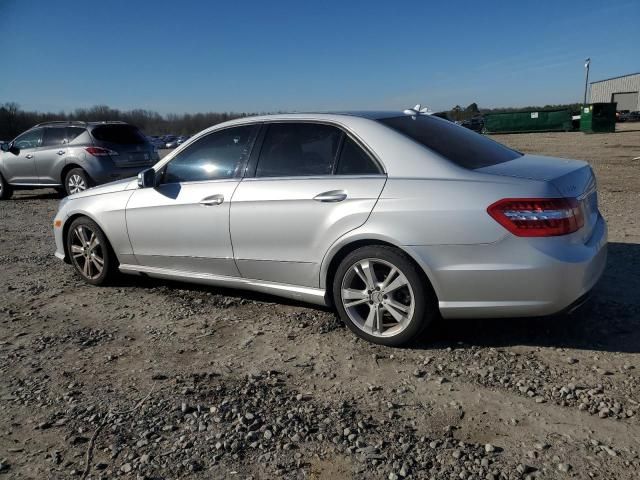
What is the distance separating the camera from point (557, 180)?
125 inches

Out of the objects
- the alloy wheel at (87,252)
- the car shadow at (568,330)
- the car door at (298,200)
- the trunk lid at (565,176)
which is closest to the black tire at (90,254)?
the alloy wheel at (87,252)

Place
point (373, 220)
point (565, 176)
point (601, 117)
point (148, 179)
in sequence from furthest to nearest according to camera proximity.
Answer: point (601, 117)
point (148, 179)
point (373, 220)
point (565, 176)

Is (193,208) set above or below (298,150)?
below

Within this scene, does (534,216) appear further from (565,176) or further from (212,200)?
(212,200)

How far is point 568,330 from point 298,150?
2306mm

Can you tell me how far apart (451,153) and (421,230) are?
655 millimetres

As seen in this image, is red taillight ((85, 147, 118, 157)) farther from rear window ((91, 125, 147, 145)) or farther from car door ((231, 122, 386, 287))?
car door ((231, 122, 386, 287))

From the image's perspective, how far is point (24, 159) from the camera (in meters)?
12.0

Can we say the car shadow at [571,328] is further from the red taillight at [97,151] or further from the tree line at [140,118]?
the tree line at [140,118]

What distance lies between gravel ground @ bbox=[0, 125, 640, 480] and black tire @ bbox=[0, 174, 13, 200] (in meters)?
9.62

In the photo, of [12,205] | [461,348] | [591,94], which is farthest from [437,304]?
[591,94]

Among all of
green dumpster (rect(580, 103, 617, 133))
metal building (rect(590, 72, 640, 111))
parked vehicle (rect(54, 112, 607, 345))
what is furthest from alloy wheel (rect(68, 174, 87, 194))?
metal building (rect(590, 72, 640, 111))

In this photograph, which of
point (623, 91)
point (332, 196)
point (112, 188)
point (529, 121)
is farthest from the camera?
point (623, 91)

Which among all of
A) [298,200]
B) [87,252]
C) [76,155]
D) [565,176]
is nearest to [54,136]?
[76,155]
